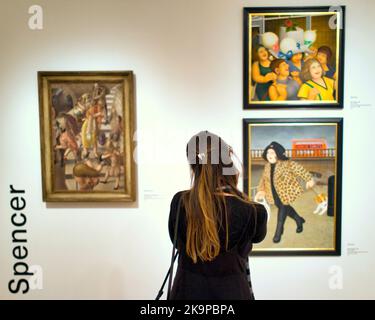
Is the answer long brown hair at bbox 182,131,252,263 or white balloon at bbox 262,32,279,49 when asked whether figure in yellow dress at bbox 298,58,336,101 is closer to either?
white balloon at bbox 262,32,279,49

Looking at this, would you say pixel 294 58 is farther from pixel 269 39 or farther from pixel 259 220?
pixel 259 220

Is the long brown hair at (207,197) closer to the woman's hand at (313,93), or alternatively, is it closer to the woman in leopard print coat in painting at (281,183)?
the woman in leopard print coat in painting at (281,183)

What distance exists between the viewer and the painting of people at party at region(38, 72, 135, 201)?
1483mm

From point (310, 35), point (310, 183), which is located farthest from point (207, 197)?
point (310, 35)

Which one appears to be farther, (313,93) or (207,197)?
(313,93)

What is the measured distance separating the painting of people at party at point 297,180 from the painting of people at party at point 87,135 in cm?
63

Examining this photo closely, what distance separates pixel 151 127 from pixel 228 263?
31.1 inches

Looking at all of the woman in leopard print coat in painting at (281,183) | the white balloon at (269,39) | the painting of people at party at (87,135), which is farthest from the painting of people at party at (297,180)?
the painting of people at party at (87,135)

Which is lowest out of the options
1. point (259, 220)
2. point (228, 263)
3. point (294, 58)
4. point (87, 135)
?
point (228, 263)

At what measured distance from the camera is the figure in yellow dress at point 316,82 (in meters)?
1.47

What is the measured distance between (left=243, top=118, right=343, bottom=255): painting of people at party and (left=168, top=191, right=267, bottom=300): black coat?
0.53 meters

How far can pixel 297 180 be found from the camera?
4.97 ft

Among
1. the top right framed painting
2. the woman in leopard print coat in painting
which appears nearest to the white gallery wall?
the top right framed painting
